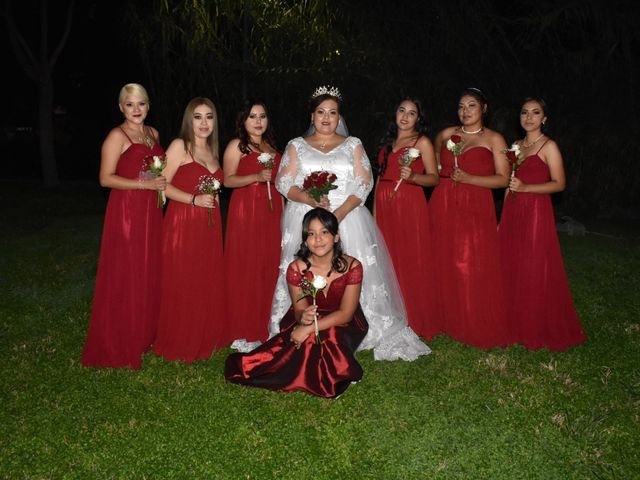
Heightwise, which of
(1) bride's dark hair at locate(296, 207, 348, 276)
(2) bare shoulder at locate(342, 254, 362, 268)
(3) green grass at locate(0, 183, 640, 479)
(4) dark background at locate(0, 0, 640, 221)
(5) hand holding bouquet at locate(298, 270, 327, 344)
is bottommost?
(3) green grass at locate(0, 183, 640, 479)

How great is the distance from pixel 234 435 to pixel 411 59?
9695 millimetres

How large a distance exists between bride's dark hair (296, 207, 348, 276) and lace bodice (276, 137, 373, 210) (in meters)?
0.52

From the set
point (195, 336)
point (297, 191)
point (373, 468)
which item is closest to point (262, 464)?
point (373, 468)

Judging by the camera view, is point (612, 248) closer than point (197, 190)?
No

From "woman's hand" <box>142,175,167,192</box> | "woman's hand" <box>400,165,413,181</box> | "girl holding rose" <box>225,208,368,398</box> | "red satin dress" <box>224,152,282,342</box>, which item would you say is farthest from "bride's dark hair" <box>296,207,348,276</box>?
"woman's hand" <box>142,175,167,192</box>

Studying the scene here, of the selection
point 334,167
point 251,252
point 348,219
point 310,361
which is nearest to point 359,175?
point 334,167

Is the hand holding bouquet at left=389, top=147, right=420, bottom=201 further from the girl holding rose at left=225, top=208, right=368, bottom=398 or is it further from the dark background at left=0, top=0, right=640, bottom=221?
the dark background at left=0, top=0, right=640, bottom=221

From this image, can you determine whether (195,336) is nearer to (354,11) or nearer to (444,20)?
(354,11)

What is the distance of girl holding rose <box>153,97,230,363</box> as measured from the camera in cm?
550

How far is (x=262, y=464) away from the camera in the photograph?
4082 mm

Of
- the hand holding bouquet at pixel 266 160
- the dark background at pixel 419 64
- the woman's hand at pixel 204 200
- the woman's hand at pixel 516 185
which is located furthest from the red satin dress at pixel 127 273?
the dark background at pixel 419 64

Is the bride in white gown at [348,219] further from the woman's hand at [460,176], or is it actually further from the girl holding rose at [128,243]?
the girl holding rose at [128,243]

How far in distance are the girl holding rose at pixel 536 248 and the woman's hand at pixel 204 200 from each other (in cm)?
277

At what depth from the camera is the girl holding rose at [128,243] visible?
526 cm
